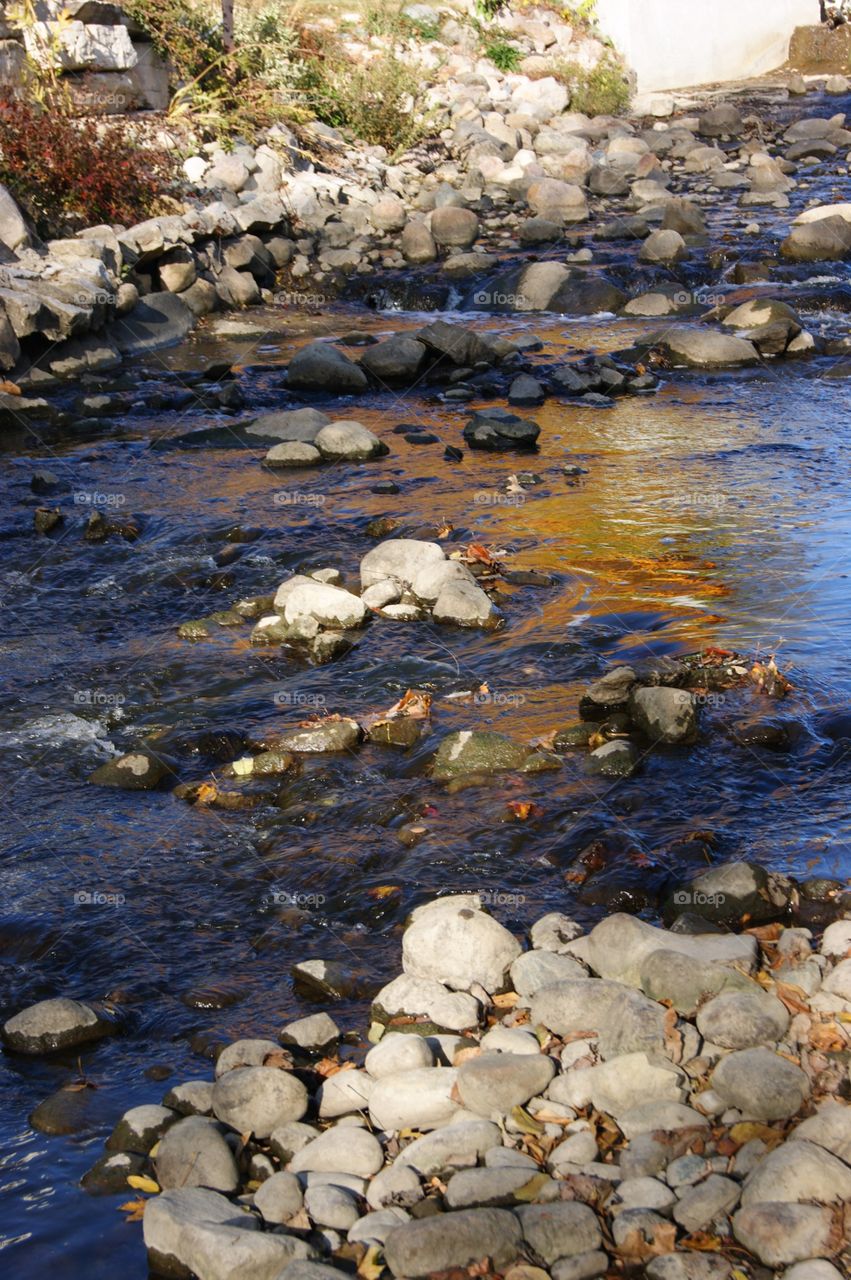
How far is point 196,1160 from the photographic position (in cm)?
328

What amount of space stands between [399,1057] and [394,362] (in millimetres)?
8806

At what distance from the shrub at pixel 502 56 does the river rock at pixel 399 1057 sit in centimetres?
2453

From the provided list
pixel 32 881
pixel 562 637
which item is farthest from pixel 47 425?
pixel 32 881

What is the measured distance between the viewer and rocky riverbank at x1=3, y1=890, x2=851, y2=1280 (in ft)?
9.57

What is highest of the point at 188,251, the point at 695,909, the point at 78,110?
the point at 78,110

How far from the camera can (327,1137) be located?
3369mm

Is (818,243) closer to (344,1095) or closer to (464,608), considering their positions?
(464,608)

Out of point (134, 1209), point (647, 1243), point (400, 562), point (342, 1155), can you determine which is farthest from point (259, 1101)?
point (400, 562)

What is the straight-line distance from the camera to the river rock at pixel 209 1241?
2.95 meters

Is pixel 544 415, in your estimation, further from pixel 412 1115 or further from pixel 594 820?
pixel 412 1115

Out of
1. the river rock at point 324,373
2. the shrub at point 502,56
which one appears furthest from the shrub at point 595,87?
the river rock at point 324,373

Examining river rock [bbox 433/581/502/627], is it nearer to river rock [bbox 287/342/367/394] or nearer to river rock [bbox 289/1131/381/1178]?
river rock [bbox 289/1131/381/1178]

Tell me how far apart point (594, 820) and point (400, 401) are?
7.04 meters

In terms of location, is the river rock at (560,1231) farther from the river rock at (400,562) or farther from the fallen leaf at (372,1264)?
the river rock at (400,562)
